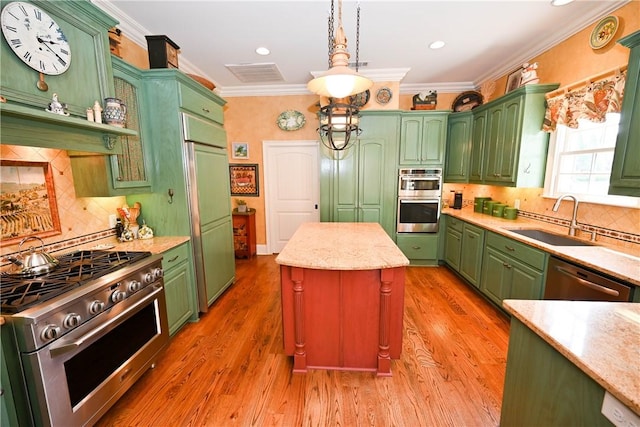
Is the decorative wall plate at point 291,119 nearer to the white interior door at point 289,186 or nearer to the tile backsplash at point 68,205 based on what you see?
the white interior door at point 289,186

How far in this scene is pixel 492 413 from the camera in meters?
1.58

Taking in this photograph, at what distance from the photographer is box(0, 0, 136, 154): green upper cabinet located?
4.08 feet

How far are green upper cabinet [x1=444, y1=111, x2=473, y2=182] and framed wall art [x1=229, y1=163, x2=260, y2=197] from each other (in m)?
3.13

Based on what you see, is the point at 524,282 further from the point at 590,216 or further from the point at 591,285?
the point at 590,216

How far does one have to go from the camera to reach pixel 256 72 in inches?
141

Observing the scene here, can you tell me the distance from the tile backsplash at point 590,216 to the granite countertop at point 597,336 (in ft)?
4.59

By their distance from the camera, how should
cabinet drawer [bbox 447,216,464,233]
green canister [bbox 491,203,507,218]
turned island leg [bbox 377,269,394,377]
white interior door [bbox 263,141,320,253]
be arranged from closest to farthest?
turned island leg [bbox 377,269,394,377] → green canister [bbox 491,203,507,218] → cabinet drawer [bbox 447,216,464,233] → white interior door [bbox 263,141,320,253]

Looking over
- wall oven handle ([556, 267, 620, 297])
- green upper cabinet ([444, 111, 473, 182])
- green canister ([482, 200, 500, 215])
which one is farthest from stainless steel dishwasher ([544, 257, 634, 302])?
green upper cabinet ([444, 111, 473, 182])

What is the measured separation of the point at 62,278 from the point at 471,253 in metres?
3.72

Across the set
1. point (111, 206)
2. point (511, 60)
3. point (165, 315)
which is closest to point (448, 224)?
point (511, 60)

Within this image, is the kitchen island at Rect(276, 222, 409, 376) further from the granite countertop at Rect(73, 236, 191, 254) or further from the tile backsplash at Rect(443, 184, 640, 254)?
the tile backsplash at Rect(443, 184, 640, 254)

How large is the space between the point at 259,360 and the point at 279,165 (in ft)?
10.3

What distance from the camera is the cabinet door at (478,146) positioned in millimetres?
3408

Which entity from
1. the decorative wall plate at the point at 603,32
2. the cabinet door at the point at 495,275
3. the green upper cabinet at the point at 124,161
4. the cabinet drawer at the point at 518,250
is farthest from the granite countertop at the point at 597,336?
the green upper cabinet at the point at 124,161
